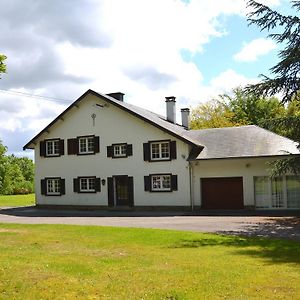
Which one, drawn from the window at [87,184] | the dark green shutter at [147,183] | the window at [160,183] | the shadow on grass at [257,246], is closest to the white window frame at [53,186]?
the window at [87,184]

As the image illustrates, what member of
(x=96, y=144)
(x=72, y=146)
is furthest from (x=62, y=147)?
(x=96, y=144)

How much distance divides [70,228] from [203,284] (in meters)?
11.0

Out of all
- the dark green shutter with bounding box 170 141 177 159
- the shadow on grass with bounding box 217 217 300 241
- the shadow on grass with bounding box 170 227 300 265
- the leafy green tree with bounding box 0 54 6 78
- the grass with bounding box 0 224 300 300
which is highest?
the leafy green tree with bounding box 0 54 6 78

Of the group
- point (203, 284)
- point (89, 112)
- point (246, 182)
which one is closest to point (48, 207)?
point (89, 112)

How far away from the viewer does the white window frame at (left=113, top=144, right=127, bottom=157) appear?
98.9 ft

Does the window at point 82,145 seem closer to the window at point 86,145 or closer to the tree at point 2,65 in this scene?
the window at point 86,145

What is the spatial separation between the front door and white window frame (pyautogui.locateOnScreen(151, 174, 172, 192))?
5.51 ft

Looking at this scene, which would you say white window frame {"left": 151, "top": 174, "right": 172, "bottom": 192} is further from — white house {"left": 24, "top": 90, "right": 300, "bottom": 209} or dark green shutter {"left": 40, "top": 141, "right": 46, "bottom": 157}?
dark green shutter {"left": 40, "top": 141, "right": 46, "bottom": 157}

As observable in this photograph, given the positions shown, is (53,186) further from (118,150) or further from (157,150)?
(157,150)

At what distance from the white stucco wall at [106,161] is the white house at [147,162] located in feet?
0.20

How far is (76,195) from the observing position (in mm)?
31375

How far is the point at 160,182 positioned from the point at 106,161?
398 cm

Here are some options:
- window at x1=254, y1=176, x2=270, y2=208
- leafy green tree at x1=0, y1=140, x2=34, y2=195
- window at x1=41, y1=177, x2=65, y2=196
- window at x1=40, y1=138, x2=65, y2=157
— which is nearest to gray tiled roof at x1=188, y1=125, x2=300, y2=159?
window at x1=254, y1=176, x2=270, y2=208

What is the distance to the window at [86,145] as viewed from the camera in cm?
3127
